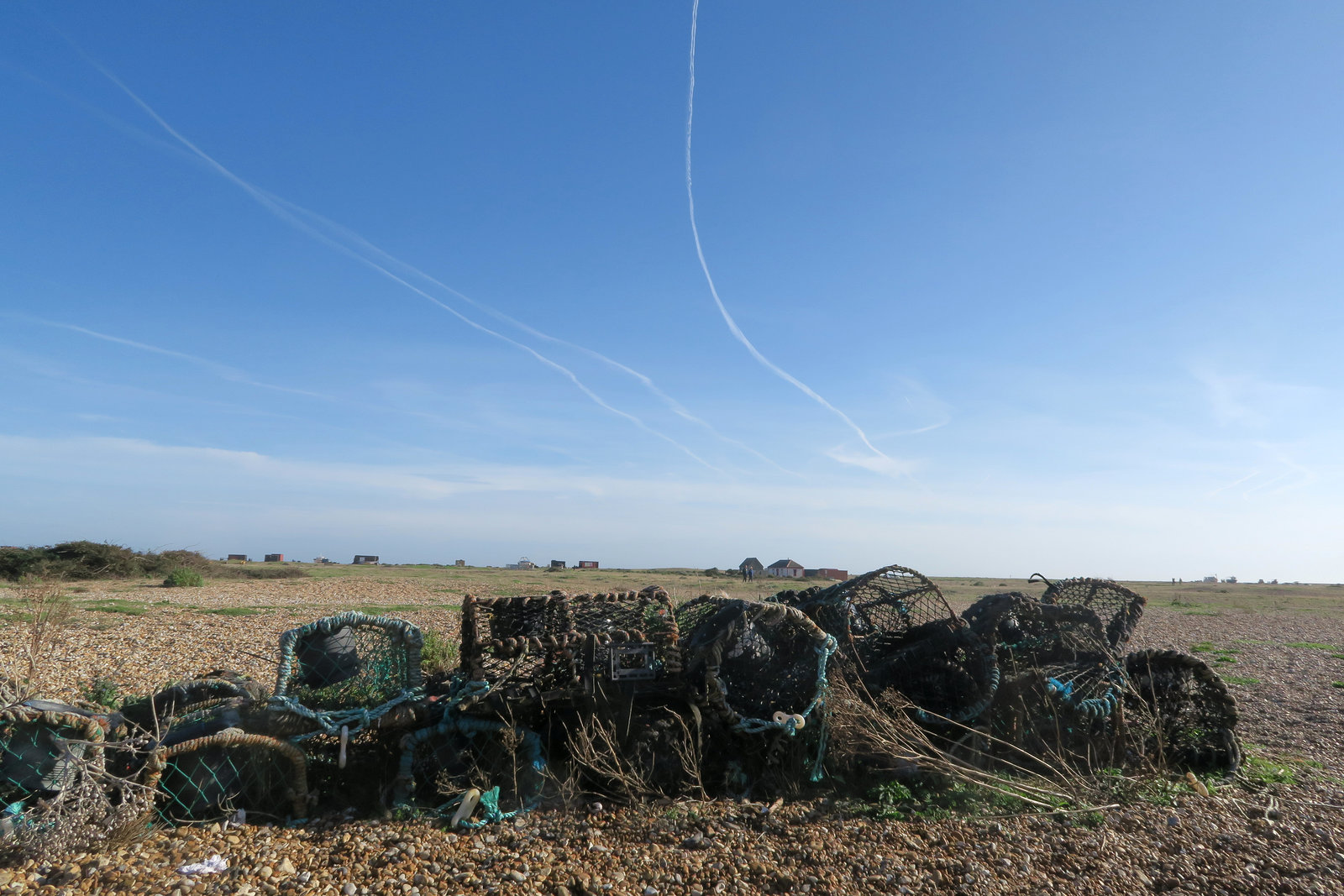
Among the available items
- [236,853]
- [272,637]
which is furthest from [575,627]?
[272,637]

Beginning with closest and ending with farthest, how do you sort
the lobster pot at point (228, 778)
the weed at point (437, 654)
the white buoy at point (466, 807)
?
the lobster pot at point (228, 778) < the white buoy at point (466, 807) < the weed at point (437, 654)

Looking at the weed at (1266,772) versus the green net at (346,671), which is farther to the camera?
the weed at (1266,772)

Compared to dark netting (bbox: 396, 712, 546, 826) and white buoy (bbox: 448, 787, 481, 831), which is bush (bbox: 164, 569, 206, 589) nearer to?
dark netting (bbox: 396, 712, 546, 826)

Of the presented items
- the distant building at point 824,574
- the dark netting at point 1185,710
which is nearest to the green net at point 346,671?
the dark netting at point 1185,710

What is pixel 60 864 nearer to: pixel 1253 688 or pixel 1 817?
pixel 1 817

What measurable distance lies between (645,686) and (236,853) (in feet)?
10.6

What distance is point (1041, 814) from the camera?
248 inches

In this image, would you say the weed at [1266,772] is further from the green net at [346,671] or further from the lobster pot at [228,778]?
the lobster pot at [228,778]

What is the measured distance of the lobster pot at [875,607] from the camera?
29.4ft

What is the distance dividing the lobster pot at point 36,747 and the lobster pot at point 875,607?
261 inches

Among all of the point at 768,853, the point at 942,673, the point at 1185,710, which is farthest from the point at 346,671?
the point at 1185,710

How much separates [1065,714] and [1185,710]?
4.42ft

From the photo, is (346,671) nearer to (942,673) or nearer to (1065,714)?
(942,673)

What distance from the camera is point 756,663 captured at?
26.1 feet
